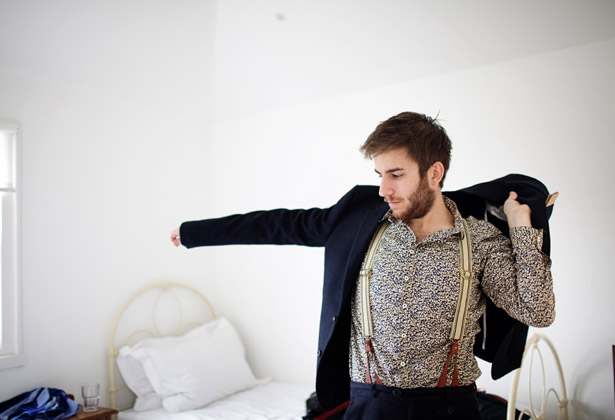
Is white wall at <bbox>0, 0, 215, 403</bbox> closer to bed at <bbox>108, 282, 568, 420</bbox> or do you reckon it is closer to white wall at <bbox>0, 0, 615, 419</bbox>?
white wall at <bbox>0, 0, 615, 419</bbox>

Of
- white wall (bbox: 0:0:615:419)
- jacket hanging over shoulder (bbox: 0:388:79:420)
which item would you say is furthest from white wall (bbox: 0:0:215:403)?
jacket hanging over shoulder (bbox: 0:388:79:420)

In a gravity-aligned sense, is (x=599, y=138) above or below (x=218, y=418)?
above

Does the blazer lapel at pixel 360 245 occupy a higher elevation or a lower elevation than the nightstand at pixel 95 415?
higher

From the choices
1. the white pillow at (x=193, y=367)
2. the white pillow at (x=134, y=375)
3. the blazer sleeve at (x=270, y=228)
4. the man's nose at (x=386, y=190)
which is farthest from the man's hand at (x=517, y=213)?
the white pillow at (x=134, y=375)

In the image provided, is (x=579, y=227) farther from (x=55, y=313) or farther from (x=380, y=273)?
(x=55, y=313)

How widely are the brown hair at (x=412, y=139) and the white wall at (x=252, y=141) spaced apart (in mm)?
1242

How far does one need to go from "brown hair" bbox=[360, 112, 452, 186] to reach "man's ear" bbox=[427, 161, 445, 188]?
13mm

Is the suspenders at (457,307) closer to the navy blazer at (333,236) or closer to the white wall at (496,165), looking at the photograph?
the navy blazer at (333,236)

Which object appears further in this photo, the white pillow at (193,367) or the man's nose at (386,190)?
the white pillow at (193,367)

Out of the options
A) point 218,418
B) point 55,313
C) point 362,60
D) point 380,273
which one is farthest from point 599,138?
point 55,313

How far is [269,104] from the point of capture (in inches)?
148

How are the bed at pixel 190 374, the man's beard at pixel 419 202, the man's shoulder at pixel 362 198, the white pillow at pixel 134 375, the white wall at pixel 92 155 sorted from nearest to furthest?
the man's beard at pixel 419 202 → the man's shoulder at pixel 362 198 → the bed at pixel 190 374 → the white wall at pixel 92 155 → the white pillow at pixel 134 375

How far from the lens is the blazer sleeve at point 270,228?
6.19 ft

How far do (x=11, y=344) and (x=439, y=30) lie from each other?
8.66ft
